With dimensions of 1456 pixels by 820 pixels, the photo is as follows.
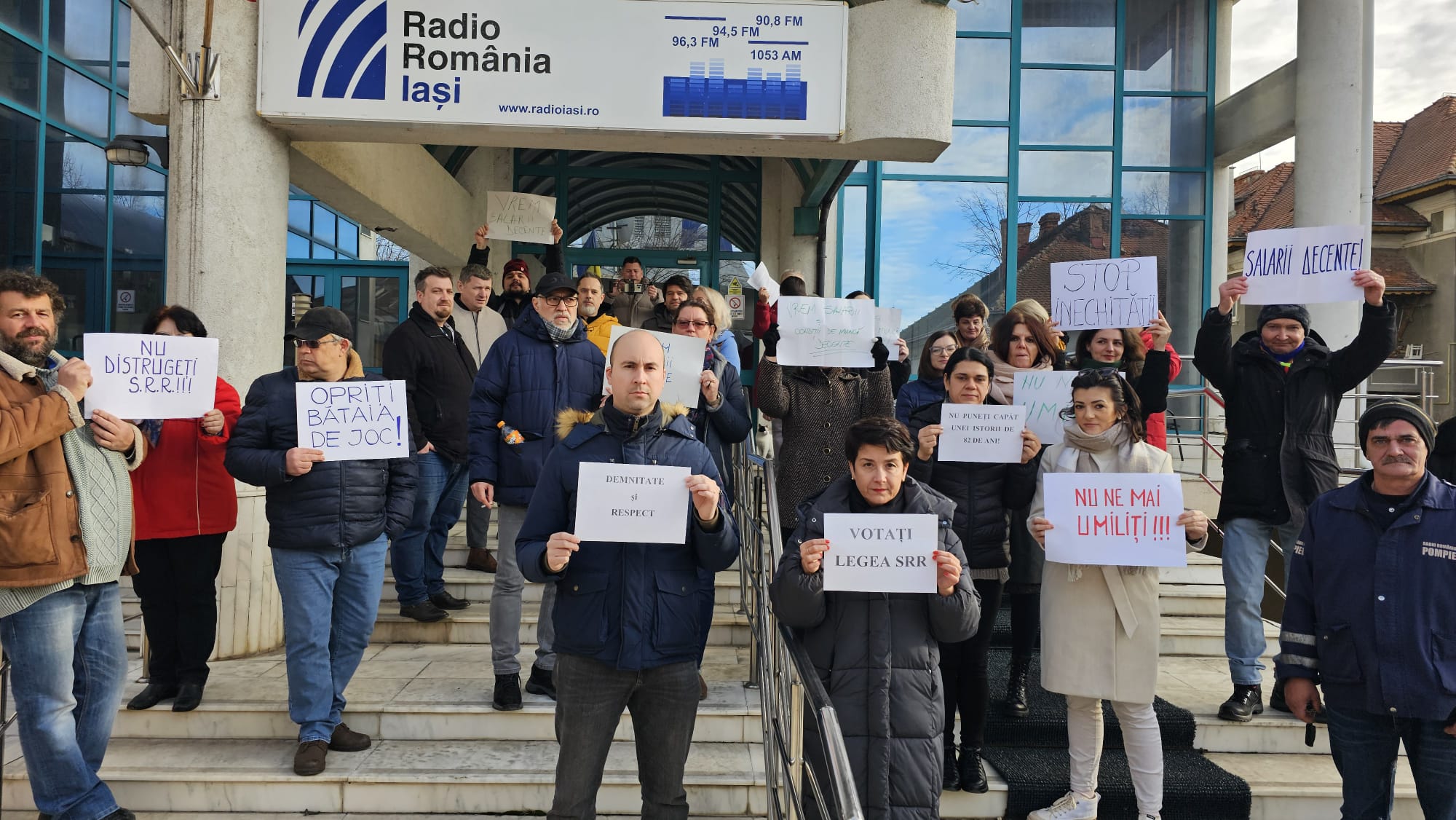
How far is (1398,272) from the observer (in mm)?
31438

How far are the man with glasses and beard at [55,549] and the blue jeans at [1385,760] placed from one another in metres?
4.75

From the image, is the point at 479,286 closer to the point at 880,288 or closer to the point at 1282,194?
the point at 880,288

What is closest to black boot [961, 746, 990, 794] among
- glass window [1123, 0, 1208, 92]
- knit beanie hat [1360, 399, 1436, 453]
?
knit beanie hat [1360, 399, 1436, 453]

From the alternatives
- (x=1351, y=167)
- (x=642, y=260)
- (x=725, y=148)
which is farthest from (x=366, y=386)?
(x=1351, y=167)

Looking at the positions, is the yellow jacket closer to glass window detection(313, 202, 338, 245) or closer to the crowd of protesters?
the crowd of protesters

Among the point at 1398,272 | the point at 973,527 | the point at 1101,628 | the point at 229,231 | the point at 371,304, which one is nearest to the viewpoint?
the point at 1101,628

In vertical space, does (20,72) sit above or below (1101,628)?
above

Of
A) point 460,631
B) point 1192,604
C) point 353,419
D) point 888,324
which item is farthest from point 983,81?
point 353,419

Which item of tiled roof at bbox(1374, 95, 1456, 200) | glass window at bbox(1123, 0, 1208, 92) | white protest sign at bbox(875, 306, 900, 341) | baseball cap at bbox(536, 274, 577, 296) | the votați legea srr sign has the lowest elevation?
white protest sign at bbox(875, 306, 900, 341)

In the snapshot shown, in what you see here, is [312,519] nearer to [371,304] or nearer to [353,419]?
[353,419]

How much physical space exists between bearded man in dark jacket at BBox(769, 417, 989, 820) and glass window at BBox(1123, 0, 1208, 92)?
1034cm

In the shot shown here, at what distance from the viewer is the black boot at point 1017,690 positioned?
463 cm

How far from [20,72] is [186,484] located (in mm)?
8690

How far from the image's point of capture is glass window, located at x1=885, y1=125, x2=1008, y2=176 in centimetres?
1127
